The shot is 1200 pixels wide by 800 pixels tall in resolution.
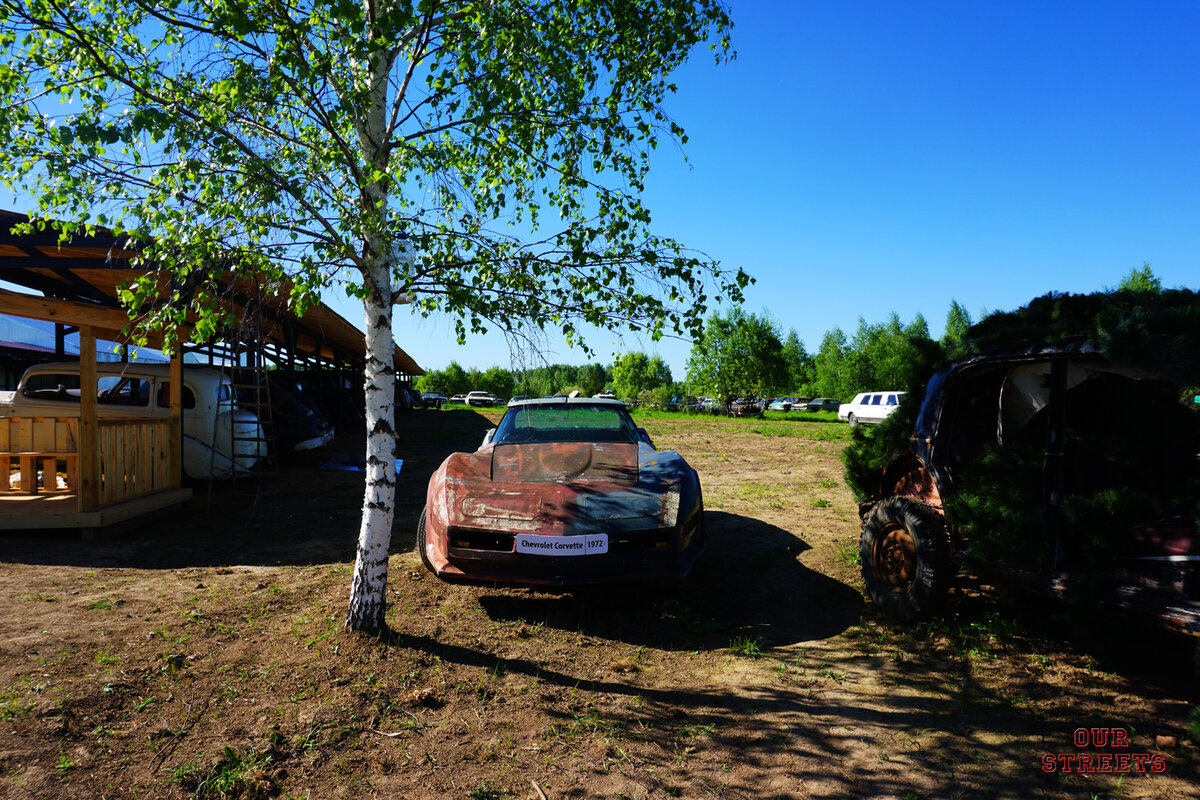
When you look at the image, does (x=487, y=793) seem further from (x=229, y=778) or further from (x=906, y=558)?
(x=906, y=558)

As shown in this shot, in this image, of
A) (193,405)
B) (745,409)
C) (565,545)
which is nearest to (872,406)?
(745,409)

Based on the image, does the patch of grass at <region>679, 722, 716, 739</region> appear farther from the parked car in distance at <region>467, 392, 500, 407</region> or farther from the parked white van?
the parked car in distance at <region>467, 392, 500, 407</region>

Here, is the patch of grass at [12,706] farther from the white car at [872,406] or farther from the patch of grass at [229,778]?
the white car at [872,406]

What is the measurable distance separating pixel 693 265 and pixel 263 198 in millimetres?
2507

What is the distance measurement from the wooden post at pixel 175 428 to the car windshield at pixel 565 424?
5.41 metres

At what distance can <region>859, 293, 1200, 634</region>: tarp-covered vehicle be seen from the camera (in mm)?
3023

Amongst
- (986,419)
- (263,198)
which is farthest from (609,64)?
(986,419)

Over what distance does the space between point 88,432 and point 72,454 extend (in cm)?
65

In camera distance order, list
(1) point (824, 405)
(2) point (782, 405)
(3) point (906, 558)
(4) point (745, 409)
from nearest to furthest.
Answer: (3) point (906, 558) < (4) point (745, 409) < (1) point (824, 405) < (2) point (782, 405)

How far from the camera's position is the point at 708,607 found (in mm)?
4852

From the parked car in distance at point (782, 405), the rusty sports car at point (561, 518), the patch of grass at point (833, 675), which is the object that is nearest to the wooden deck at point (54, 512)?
the rusty sports car at point (561, 518)

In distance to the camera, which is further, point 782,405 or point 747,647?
point 782,405

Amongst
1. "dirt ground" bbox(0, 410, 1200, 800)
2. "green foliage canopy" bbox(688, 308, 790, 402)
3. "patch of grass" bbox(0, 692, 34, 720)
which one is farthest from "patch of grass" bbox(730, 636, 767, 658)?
"green foliage canopy" bbox(688, 308, 790, 402)

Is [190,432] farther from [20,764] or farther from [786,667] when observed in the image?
[786,667]
